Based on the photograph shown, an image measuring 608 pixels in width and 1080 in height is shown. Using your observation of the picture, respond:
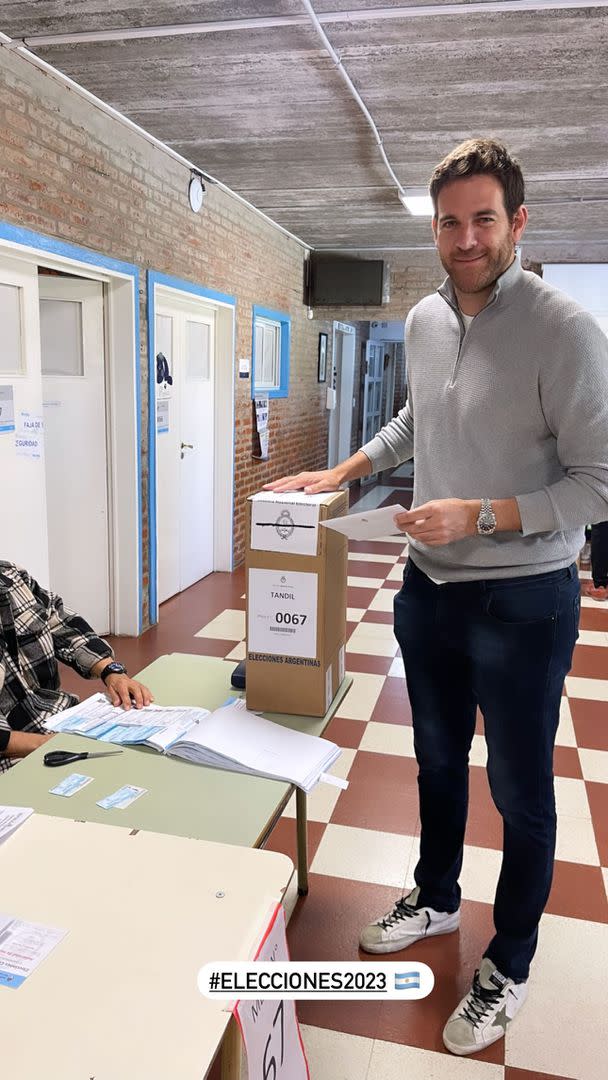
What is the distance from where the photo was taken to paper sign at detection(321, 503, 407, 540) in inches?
58.6

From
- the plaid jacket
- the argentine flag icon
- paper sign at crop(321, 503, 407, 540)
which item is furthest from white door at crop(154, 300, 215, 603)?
the argentine flag icon

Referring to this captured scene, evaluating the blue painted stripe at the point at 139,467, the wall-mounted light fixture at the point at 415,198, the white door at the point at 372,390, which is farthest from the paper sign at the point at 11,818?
the white door at the point at 372,390

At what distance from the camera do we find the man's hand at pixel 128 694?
1.87 meters

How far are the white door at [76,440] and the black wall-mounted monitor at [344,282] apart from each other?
4.15 meters

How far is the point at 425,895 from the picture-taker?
2074mm

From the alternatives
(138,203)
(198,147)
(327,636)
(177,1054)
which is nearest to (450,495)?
(327,636)

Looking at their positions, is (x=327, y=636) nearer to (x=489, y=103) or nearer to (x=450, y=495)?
(x=450, y=495)

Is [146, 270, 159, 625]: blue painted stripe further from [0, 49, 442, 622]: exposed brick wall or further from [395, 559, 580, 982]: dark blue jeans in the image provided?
[395, 559, 580, 982]: dark blue jeans

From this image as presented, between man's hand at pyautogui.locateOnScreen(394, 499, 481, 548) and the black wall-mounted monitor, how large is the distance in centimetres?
659

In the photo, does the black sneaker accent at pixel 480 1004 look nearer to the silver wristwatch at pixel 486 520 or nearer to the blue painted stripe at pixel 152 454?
the silver wristwatch at pixel 486 520

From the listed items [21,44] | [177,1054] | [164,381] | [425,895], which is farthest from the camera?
[164,381]

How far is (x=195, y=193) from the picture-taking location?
477 centimetres

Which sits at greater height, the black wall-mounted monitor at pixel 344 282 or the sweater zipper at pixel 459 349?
the black wall-mounted monitor at pixel 344 282

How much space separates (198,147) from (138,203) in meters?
0.56
